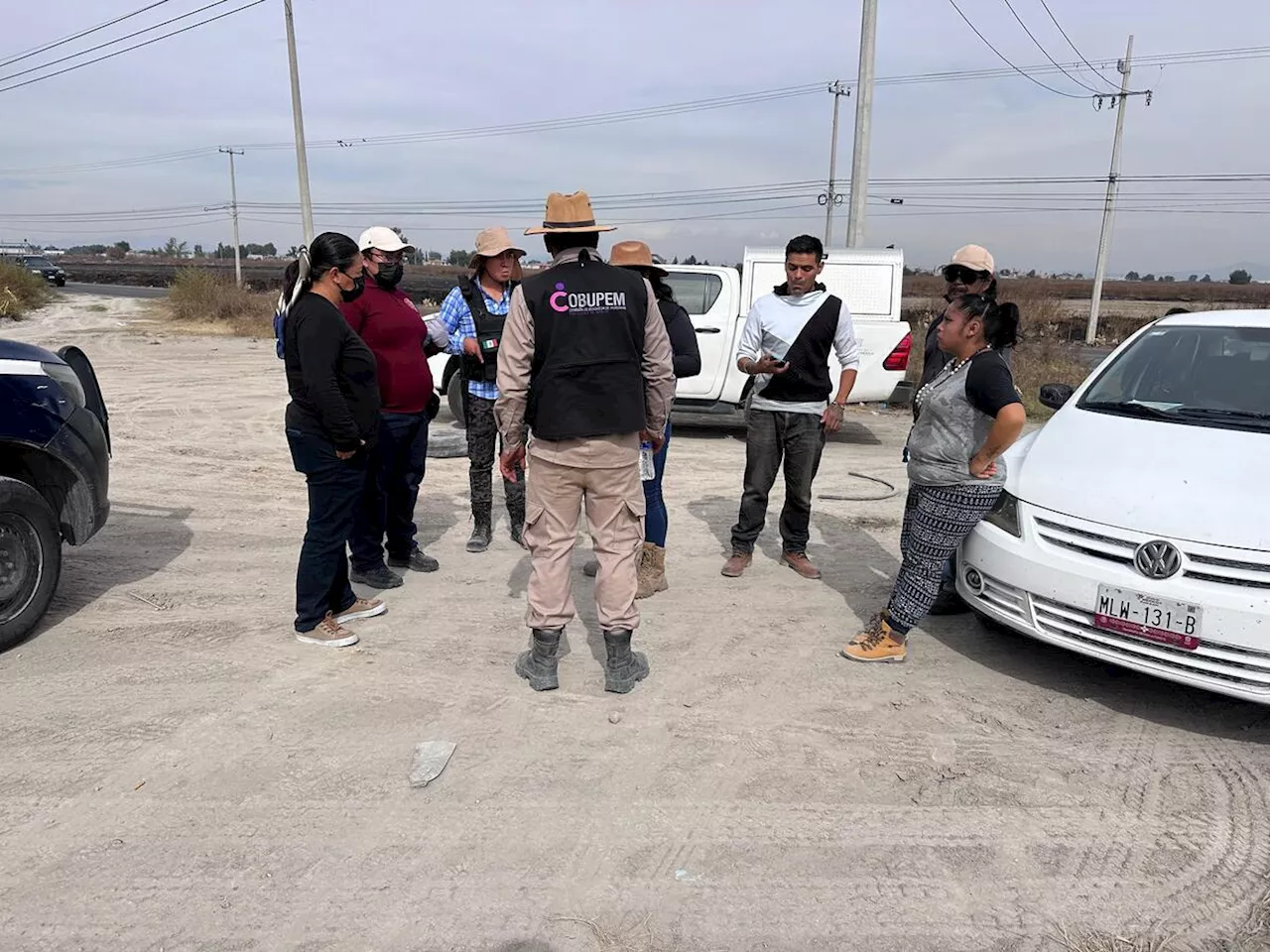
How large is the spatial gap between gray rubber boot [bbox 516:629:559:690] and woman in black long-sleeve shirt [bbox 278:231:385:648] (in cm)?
99

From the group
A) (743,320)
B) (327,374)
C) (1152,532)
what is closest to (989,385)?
(1152,532)

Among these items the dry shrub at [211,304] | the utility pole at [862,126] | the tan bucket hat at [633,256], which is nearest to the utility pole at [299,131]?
the dry shrub at [211,304]

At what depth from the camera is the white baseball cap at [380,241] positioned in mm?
4559

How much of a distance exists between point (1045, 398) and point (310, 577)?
401 centimetres

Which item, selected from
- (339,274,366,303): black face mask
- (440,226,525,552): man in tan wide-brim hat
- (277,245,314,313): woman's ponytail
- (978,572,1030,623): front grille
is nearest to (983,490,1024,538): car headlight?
(978,572,1030,623): front grille

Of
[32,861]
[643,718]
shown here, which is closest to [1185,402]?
[643,718]

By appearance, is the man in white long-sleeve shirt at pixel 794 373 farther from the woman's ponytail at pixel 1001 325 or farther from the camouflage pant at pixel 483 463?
the camouflage pant at pixel 483 463

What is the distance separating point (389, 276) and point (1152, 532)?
149 inches

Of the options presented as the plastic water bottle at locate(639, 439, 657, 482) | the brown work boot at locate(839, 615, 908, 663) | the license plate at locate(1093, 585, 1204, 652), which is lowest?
the brown work boot at locate(839, 615, 908, 663)

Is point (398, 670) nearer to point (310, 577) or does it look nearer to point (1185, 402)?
point (310, 577)

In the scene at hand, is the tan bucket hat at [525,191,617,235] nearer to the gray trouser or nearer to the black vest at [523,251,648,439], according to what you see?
the black vest at [523,251,648,439]

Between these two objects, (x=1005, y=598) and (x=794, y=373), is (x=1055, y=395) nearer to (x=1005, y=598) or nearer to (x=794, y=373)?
(x=794, y=373)

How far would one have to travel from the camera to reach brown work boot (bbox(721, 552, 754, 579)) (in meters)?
5.20

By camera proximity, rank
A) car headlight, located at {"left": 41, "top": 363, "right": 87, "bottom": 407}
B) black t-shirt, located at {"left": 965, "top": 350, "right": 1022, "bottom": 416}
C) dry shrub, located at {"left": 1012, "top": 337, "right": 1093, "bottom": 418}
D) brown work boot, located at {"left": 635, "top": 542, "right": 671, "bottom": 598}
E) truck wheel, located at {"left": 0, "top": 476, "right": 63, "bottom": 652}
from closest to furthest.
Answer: black t-shirt, located at {"left": 965, "top": 350, "right": 1022, "bottom": 416}
truck wheel, located at {"left": 0, "top": 476, "right": 63, "bottom": 652}
car headlight, located at {"left": 41, "top": 363, "right": 87, "bottom": 407}
brown work boot, located at {"left": 635, "top": 542, "right": 671, "bottom": 598}
dry shrub, located at {"left": 1012, "top": 337, "right": 1093, "bottom": 418}
